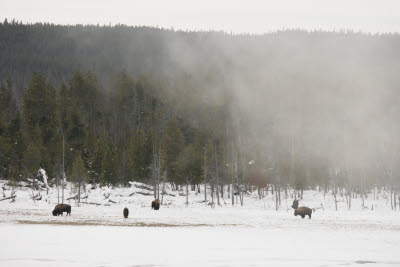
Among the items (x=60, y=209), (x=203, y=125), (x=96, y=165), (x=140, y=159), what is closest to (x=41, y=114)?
(x=96, y=165)

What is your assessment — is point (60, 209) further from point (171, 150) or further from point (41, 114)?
point (41, 114)

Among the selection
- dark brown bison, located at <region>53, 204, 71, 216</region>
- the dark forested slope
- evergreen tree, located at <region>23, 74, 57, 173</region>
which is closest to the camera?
dark brown bison, located at <region>53, 204, 71, 216</region>

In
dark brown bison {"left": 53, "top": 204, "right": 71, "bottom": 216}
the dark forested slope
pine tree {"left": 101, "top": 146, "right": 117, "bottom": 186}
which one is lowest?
dark brown bison {"left": 53, "top": 204, "right": 71, "bottom": 216}

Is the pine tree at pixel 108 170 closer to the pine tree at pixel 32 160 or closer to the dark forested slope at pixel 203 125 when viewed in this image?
the dark forested slope at pixel 203 125

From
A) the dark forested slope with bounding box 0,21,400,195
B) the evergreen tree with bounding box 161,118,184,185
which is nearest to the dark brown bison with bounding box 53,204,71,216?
the dark forested slope with bounding box 0,21,400,195

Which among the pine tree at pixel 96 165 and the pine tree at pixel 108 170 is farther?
the pine tree at pixel 96 165

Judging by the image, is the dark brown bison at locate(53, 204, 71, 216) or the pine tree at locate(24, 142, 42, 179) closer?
the dark brown bison at locate(53, 204, 71, 216)

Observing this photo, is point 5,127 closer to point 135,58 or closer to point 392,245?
point 392,245

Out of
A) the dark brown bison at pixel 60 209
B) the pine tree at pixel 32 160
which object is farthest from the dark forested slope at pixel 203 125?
the dark brown bison at pixel 60 209

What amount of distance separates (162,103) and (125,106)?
28.2 feet

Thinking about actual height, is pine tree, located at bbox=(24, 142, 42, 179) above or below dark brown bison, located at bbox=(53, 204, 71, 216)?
Answer: above

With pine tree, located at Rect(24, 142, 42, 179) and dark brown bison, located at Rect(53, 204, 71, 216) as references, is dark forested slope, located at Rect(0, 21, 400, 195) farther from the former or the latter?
dark brown bison, located at Rect(53, 204, 71, 216)

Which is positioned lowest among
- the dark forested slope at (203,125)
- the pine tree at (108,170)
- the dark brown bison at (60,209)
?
the dark brown bison at (60,209)

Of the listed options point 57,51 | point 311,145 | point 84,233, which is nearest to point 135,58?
point 57,51
